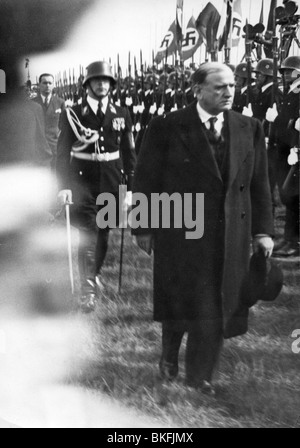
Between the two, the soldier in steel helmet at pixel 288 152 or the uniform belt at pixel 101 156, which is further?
the uniform belt at pixel 101 156

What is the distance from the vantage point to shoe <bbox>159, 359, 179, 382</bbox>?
272cm

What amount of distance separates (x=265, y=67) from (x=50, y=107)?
88cm

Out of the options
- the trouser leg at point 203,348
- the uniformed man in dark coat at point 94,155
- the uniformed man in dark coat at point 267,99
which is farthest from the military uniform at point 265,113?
the trouser leg at point 203,348

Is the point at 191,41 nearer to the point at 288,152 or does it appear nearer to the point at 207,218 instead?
the point at 288,152

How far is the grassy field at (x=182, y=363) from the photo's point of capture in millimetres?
2625

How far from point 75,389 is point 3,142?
3.50 feet

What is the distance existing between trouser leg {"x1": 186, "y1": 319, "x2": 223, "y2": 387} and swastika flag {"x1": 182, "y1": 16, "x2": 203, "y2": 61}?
102 cm

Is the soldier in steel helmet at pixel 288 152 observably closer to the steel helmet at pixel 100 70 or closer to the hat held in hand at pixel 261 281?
the hat held in hand at pixel 261 281

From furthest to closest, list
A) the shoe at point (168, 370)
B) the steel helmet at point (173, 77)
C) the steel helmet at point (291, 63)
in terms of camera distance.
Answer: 1. the shoe at point (168, 370)
2. the steel helmet at point (173, 77)
3. the steel helmet at point (291, 63)

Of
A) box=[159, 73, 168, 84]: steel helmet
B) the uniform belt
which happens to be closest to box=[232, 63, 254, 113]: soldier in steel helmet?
box=[159, 73, 168, 84]: steel helmet

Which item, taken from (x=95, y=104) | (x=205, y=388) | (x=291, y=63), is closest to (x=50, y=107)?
(x=95, y=104)

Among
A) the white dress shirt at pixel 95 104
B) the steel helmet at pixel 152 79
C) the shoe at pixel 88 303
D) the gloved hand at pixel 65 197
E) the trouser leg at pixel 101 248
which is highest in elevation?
the steel helmet at pixel 152 79

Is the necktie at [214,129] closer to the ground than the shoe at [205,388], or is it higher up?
higher up

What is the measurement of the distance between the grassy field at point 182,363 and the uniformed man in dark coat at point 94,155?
0.40 ft
